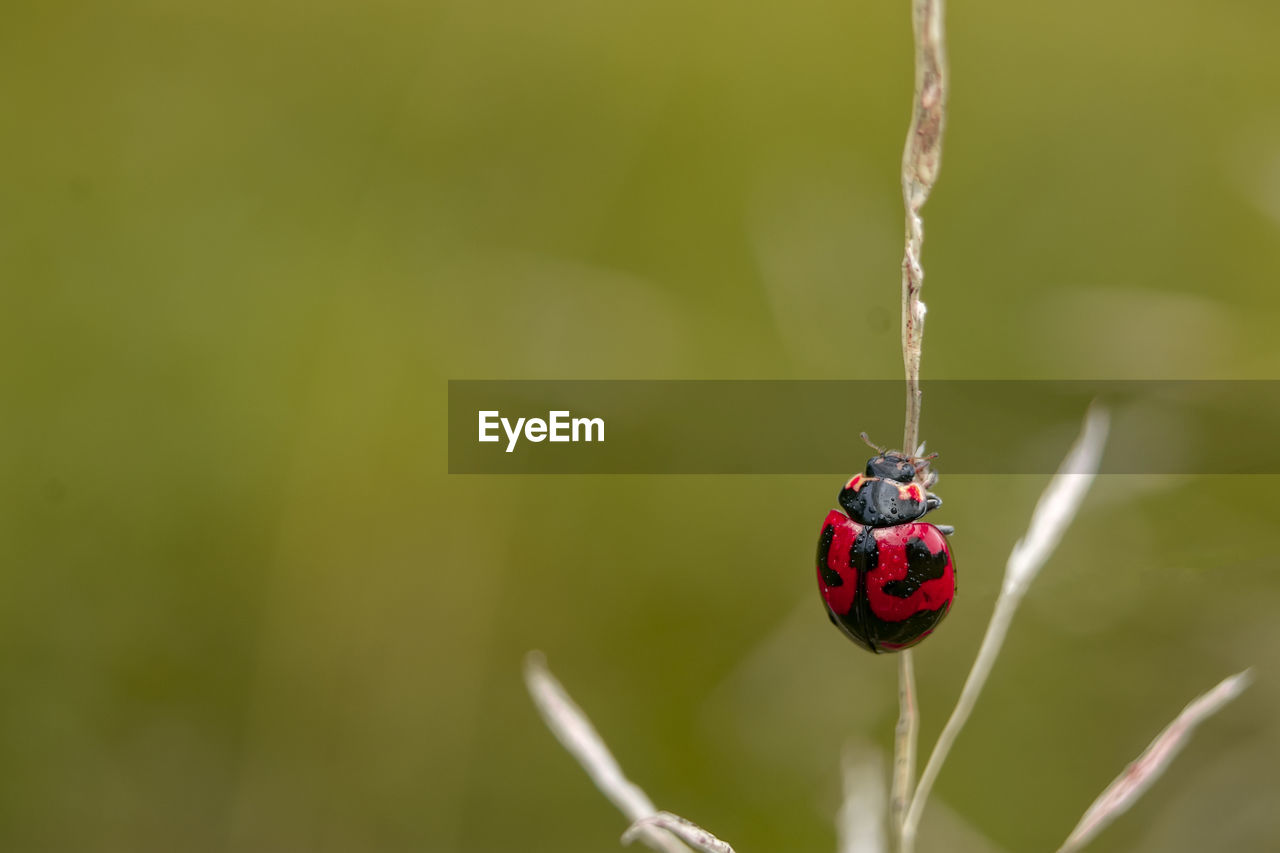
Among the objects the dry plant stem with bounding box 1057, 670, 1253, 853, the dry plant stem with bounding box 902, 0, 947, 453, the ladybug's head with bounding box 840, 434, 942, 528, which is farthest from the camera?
the ladybug's head with bounding box 840, 434, 942, 528

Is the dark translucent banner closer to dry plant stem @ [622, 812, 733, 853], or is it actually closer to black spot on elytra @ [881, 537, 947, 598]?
black spot on elytra @ [881, 537, 947, 598]

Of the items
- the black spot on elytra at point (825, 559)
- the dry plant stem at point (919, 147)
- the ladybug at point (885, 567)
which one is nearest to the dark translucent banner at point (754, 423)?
the ladybug at point (885, 567)

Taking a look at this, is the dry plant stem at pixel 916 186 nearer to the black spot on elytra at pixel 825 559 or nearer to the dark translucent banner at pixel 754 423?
the black spot on elytra at pixel 825 559

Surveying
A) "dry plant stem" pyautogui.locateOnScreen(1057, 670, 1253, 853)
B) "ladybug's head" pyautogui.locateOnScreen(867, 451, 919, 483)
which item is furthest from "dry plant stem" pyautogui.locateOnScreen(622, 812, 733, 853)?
"ladybug's head" pyautogui.locateOnScreen(867, 451, 919, 483)

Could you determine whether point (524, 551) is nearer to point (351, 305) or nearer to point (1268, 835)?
point (351, 305)

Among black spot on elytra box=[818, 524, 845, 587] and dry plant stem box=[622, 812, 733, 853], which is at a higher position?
black spot on elytra box=[818, 524, 845, 587]

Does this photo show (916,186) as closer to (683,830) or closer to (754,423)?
(683,830)

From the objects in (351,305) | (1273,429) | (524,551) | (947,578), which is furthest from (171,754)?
(1273,429)

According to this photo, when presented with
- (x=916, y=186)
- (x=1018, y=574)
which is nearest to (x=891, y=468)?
(x=1018, y=574)
